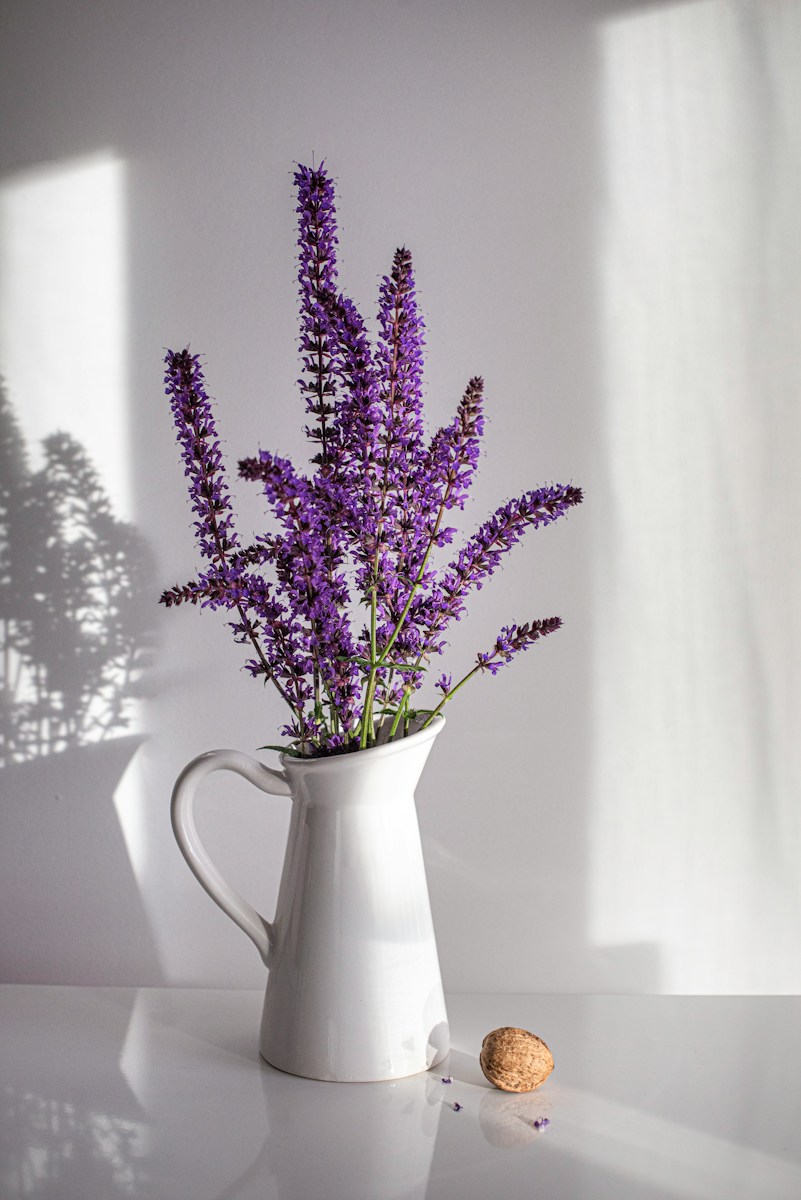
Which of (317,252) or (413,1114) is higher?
(317,252)

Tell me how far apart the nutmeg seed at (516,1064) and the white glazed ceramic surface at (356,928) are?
5 cm

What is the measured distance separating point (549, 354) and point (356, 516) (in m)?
0.37

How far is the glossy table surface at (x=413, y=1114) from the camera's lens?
24.7 inches

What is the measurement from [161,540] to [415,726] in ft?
1.24

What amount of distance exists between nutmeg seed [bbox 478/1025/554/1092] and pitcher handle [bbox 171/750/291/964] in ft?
0.63

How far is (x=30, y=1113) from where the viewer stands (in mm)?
722

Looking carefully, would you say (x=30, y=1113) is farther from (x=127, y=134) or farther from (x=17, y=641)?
(x=127, y=134)

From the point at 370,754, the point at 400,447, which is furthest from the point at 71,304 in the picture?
the point at 370,754

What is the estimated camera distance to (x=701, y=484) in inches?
38.0

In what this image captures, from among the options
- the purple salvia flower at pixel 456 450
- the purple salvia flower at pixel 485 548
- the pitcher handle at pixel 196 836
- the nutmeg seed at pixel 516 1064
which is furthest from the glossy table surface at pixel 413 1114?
the purple salvia flower at pixel 456 450

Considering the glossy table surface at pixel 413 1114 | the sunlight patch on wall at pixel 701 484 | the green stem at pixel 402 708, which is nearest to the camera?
the glossy table surface at pixel 413 1114

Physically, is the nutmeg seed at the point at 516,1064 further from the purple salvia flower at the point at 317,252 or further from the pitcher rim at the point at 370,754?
the purple salvia flower at the point at 317,252

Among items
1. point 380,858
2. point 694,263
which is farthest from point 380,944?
point 694,263

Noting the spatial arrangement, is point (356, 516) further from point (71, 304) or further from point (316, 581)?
point (71, 304)
